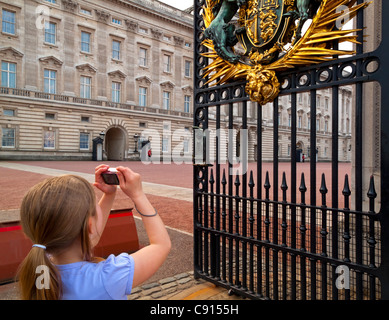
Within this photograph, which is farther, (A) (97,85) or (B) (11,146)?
(A) (97,85)

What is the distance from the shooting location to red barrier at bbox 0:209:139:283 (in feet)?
10.9

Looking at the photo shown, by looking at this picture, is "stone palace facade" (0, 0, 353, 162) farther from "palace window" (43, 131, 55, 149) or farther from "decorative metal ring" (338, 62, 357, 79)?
"decorative metal ring" (338, 62, 357, 79)

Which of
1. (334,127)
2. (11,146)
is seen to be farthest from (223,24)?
(11,146)

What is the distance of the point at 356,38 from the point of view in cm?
232

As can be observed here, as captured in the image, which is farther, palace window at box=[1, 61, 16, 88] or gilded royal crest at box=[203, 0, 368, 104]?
palace window at box=[1, 61, 16, 88]

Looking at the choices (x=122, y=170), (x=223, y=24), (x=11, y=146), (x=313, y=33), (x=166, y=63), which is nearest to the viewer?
(x=122, y=170)

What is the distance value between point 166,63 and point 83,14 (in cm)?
1163

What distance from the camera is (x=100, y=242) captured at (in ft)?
13.0

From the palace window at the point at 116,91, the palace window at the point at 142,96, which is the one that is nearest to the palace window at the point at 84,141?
the palace window at the point at 116,91

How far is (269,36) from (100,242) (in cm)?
326

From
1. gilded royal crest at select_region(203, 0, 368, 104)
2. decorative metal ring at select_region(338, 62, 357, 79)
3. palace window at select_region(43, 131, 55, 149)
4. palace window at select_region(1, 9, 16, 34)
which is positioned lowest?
decorative metal ring at select_region(338, 62, 357, 79)

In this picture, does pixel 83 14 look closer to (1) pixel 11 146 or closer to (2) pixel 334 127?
(1) pixel 11 146

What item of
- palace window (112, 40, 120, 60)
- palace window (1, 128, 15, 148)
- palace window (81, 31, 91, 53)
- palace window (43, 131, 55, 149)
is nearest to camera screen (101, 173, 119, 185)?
palace window (1, 128, 15, 148)
